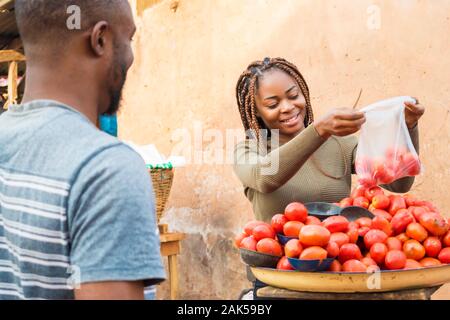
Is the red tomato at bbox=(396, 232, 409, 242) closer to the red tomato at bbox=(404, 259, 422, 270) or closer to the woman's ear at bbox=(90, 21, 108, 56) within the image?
the red tomato at bbox=(404, 259, 422, 270)

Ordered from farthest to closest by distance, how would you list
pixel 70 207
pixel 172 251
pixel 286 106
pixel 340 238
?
pixel 172 251 → pixel 286 106 → pixel 340 238 → pixel 70 207

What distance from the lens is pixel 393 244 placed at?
1835 mm

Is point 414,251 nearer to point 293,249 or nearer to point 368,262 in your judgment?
point 368,262

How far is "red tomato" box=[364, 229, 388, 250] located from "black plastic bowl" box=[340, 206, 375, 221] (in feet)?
0.47

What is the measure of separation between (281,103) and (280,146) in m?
0.21

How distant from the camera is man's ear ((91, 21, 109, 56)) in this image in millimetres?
1132

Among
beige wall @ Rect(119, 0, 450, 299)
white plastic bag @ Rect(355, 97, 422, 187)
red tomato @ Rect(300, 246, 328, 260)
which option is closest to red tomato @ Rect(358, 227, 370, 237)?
red tomato @ Rect(300, 246, 328, 260)

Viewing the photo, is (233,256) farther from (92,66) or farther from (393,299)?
(92,66)

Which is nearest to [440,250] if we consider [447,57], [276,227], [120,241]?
[276,227]

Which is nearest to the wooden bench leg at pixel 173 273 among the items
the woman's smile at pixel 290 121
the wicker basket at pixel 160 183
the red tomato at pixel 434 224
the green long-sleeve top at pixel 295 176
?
the wicker basket at pixel 160 183

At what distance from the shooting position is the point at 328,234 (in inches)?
69.3

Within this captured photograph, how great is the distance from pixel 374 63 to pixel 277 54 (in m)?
0.81

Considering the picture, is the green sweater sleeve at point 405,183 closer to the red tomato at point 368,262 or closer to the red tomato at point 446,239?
the red tomato at point 446,239

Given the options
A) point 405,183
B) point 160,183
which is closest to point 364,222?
point 405,183
